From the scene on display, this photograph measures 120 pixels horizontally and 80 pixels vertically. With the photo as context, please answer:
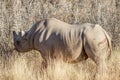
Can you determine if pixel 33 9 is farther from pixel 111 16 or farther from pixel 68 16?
pixel 111 16

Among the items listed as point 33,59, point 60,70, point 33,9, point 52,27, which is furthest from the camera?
point 33,9

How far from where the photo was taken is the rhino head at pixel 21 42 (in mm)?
8945

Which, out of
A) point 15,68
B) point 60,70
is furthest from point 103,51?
point 15,68

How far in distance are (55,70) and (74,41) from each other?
70 cm

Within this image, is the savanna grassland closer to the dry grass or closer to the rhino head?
the dry grass

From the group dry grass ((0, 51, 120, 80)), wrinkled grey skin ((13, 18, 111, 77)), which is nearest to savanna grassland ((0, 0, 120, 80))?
dry grass ((0, 51, 120, 80))

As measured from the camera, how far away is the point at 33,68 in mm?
8789

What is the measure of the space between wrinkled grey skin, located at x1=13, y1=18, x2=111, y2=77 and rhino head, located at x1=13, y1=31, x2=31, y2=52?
318 mm

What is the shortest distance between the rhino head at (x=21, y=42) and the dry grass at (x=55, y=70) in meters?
0.25

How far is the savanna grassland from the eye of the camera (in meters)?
8.41

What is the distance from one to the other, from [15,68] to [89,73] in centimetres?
130

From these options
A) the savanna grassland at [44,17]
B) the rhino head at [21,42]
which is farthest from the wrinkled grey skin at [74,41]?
the rhino head at [21,42]

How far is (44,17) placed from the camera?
10758 millimetres

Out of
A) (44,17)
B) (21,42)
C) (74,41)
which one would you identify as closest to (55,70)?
(74,41)
